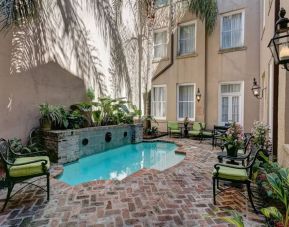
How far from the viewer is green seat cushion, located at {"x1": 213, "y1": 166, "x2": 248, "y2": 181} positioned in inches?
138

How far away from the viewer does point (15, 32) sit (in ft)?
19.8

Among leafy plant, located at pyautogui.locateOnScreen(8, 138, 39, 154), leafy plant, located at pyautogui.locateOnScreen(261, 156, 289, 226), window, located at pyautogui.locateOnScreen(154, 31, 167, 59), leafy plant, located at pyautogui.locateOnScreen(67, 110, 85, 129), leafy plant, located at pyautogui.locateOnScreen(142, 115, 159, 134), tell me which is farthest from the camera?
window, located at pyautogui.locateOnScreen(154, 31, 167, 59)

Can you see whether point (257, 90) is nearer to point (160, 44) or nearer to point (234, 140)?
point (234, 140)

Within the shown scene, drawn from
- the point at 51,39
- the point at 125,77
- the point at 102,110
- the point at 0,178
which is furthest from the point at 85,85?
the point at 0,178

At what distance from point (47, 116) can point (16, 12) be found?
3093 millimetres

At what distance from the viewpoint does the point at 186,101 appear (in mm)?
11422

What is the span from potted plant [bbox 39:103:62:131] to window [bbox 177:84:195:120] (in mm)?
6849

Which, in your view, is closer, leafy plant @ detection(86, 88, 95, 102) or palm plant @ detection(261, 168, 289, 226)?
palm plant @ detection(261, 168, 289, 226)

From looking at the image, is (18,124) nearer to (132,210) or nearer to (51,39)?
(51,39)

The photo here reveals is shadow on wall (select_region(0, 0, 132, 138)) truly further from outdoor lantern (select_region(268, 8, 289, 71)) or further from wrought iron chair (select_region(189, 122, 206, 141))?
outdoor lantern (select_region(268, 8, 289, 71))

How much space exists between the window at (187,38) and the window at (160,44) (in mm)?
961

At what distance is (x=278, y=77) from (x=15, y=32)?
7.15 metres

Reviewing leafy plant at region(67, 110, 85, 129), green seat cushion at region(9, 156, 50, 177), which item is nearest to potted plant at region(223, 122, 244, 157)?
green seat cushion at region(9, 156, 50, 177)

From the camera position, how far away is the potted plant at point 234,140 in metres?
4.56
